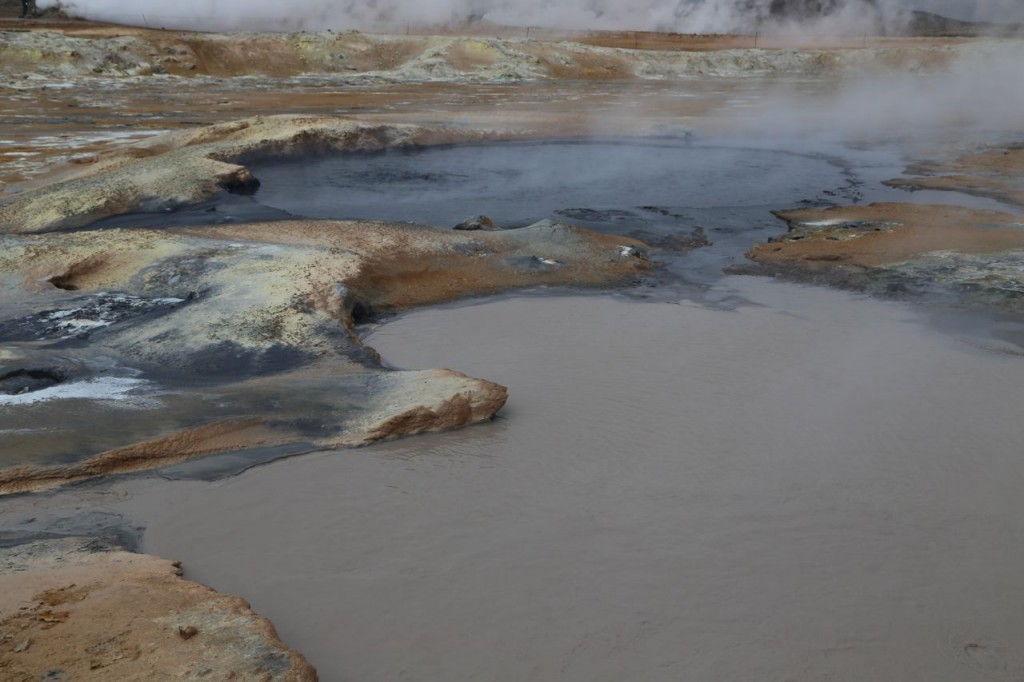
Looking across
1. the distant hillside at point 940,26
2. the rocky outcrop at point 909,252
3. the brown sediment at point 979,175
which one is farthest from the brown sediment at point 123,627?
the distant hillside at point 940,26

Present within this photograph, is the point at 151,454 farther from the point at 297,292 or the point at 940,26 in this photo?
the point at 940,26

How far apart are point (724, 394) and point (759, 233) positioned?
3.54 metres

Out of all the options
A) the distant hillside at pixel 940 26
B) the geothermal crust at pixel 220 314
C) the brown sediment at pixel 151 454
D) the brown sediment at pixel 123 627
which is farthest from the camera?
the distant hillside at pixel 940 26

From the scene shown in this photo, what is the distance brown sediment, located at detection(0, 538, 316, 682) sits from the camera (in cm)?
245

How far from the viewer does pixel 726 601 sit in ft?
9.87

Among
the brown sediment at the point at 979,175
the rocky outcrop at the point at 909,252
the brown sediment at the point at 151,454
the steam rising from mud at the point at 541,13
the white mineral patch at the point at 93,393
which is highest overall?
the steam rising from mud at the point at 541,13

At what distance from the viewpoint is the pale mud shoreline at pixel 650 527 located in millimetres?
2816

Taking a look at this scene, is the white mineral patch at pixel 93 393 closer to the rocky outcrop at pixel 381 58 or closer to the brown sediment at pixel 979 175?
the brown sediment at pixel 979 175

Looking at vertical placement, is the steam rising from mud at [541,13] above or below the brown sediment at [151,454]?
→ above

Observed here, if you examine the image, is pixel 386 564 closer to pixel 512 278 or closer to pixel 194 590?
pixel 194 590

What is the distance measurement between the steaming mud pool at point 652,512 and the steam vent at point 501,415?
15 millimetres

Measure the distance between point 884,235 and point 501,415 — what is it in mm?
4196

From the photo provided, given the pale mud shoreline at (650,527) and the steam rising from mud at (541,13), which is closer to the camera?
the pale mud shoreline at (650,527)

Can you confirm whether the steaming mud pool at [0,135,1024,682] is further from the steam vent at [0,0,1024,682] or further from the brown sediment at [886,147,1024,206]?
the brown sediment at [886,147,1024,206]
